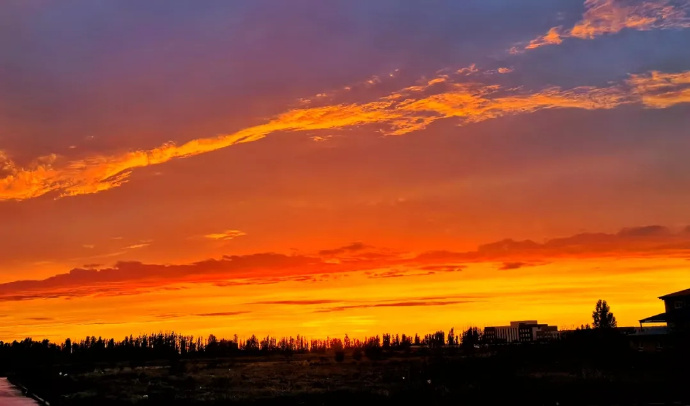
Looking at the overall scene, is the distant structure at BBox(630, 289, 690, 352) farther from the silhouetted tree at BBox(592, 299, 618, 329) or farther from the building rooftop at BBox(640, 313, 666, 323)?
the silhouetted tree at BBox(592, 299, 618, 329)

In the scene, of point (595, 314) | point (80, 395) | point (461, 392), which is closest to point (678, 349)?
point (461, 392)

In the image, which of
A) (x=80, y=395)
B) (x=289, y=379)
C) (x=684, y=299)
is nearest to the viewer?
(x=80, y=395)

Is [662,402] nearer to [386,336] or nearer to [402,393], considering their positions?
[402,393]

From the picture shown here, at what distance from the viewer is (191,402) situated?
3331 cm

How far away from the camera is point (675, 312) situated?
54688 millimetres

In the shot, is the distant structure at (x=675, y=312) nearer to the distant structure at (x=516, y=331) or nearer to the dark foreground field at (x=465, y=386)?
the dark foreground field at (x=465, y=386)

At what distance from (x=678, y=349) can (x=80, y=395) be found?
3689 centimetres

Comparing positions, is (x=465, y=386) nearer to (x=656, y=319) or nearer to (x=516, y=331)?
(x=656, y=319)

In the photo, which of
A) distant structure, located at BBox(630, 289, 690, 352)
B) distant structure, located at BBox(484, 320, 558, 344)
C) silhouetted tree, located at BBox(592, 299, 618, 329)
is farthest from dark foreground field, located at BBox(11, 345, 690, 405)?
distant structure, located at BBox(484, 320, 558, 344)

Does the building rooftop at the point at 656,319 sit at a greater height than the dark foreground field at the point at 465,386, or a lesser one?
greater

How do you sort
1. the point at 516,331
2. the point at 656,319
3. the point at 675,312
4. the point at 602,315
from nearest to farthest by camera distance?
the point at 675,312
the point at 656,319
the point at 602,315
the point at 516,331

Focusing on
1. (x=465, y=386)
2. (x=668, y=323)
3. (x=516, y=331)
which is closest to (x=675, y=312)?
(x=668, y=323)

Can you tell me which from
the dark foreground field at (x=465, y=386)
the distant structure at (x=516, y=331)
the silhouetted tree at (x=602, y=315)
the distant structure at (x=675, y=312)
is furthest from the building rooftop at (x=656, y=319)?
the distant structure at (x=516, y=331)

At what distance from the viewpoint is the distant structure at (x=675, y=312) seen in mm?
53156
